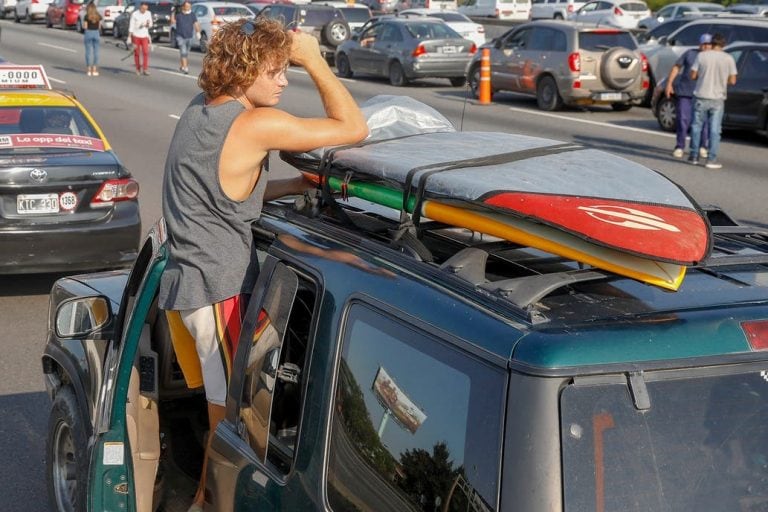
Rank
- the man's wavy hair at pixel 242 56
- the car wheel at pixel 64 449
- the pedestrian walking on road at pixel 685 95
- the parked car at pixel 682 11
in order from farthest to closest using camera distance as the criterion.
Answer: the parked car at pixel 682 11
the pedestrian walking on road at pixel 685 95
the car wheel at pixel 64 449
the man's wavy hair at pixel 242 56

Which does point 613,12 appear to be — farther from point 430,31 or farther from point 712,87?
point 712,87

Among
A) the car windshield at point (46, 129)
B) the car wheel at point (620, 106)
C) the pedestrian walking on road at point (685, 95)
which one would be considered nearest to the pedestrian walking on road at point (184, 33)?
the car wheel at point (620, 106)

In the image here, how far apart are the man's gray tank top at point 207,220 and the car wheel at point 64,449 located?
112 centimetres

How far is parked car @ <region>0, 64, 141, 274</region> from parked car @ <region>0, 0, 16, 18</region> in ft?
172

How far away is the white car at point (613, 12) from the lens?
1606 inches

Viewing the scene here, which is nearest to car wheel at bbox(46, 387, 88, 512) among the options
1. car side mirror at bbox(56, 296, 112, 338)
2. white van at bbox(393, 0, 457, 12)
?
car side mirror at bbox(56, 296, 112, 338)

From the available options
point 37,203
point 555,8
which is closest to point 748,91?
point 37,203

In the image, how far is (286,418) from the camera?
3.26m

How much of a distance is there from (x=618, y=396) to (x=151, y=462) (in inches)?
86.7

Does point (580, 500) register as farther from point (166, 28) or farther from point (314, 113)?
point (166, 28)

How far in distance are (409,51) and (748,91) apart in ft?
36.1

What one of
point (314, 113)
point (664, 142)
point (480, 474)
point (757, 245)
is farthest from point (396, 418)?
point (314, 113)

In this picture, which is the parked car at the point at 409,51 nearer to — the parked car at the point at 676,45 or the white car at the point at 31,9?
the parked car at the point at 676,45

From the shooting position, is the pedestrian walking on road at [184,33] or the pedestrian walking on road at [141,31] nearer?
the pedestrian walking on road at [141,31]
